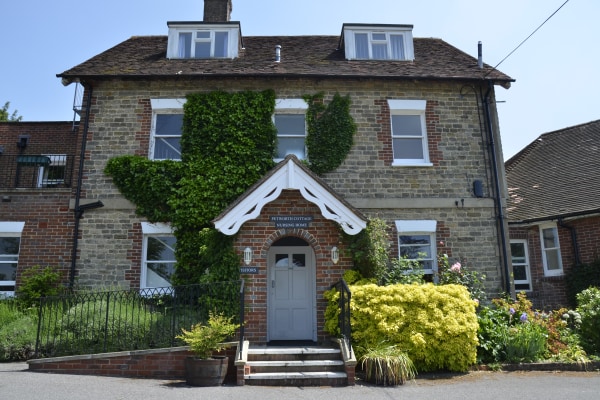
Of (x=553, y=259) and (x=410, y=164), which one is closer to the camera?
(x=410, y=164)

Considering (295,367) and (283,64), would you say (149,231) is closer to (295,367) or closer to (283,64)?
(295,367)

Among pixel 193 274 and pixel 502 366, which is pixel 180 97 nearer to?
pixel 193 274

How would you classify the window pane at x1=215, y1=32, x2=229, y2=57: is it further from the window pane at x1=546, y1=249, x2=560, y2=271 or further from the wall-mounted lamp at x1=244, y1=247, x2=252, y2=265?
the window pane at x1=546, y1=249, x2=560, y2=271

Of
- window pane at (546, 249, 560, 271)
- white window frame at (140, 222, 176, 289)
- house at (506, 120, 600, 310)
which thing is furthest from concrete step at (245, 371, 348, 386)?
window pane at (546, 249, 560, 271)

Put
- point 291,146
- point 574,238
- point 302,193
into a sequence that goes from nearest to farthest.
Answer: point 302,193, point 291,146, point 574,238

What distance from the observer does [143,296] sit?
35.4 ft

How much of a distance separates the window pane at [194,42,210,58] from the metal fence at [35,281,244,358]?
7.48 m

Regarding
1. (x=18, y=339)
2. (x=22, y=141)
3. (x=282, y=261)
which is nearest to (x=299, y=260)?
(x=282, y=261)

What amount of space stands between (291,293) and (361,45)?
26.3 ft

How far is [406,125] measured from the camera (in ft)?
42.3

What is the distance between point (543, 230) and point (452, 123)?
5997 mm

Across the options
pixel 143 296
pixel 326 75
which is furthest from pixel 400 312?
pixel 326 75

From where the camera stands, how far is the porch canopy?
991cm

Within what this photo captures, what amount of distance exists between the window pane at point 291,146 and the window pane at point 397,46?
4350 mm
